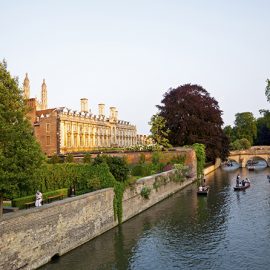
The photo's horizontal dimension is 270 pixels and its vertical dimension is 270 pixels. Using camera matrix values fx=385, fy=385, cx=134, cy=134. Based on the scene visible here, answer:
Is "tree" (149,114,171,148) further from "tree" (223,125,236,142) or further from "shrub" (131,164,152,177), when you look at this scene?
"tree" (223,125,236,142)

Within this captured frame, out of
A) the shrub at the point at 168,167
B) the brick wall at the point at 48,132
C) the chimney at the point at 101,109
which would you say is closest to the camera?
the shrub at the point at 168,167

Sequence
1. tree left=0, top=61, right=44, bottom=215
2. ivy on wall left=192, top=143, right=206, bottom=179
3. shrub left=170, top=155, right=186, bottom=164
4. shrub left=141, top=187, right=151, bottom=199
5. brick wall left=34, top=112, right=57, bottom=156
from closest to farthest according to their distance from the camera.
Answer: tree left=0, top=61, right=44, bottom=215
shrub left=141, top=187, right=151, bottom=199
shrub left=170, top=155, right=186, bottom=164
ivy on wall left=192, top=143, right=206, bottom=179
brick wall left=34, top=112, right=57, bottom=156

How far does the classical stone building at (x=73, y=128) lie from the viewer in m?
62.3

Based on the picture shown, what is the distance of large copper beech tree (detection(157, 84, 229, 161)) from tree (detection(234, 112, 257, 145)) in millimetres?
43787

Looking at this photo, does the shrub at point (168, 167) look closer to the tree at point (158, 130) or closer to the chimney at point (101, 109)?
the tree at point (158, 130)

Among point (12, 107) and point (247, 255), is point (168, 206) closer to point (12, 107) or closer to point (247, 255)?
point (247, 255)

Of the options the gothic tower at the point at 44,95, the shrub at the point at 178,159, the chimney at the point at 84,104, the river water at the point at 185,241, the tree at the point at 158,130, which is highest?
the gothic tower at the point at 44,95

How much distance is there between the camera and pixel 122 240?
786 inches

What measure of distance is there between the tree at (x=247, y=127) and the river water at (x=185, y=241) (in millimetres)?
70903

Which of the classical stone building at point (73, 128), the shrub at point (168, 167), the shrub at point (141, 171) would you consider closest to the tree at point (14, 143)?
the shrub at point (141, 171)

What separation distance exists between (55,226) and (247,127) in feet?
292

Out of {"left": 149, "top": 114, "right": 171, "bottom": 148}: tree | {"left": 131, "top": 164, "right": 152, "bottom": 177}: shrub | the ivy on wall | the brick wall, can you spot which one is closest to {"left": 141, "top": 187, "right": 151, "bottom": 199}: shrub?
{"left": 131, "top": 164, "right": 152, "bottom": 177}: shrub

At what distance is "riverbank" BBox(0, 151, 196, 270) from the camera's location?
45.4ft

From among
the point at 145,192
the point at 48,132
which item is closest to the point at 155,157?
the point at 145,192
